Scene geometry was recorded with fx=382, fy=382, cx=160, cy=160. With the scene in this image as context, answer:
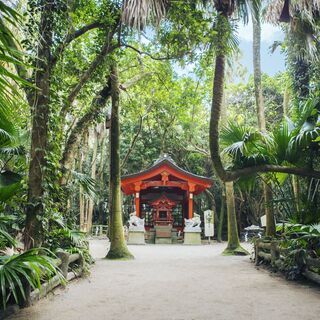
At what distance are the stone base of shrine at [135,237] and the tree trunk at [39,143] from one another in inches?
569

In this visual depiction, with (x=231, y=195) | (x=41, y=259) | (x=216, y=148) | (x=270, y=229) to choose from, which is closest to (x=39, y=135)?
(x=41, y=259)

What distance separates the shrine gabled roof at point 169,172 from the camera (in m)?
20.4

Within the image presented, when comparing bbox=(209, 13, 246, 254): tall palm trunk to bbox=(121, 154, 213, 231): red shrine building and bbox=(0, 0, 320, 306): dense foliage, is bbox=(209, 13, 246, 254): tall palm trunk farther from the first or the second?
bbox=(121, 154, 213, 231): red shrine building

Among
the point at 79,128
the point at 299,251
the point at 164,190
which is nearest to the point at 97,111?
the point at 79,128

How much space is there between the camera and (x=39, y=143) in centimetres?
515

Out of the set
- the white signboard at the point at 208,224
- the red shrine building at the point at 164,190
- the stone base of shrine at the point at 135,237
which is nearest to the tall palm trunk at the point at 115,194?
the stone base of shrine at the point at 135,237

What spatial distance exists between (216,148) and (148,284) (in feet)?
10.0

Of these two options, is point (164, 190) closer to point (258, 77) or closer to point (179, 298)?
point (258, 77)

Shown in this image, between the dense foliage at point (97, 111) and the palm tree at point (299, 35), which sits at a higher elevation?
the palm tree at point (299, 35)

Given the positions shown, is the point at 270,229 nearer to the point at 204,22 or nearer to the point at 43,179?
the point at 204,22

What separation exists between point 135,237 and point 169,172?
13.0ft

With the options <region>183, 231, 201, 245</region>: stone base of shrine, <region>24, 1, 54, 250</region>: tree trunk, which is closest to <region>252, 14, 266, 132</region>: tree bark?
<region>24, 1, 54, 250</region>: tree trunk

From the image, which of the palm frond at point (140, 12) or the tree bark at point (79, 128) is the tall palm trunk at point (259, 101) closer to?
the palm frond at point (140, 12)

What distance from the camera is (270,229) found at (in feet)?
31.7
